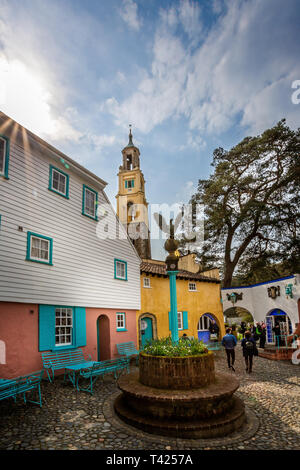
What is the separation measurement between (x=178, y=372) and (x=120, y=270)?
8.35 metres

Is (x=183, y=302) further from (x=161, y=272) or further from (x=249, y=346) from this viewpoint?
(x=249, y=346)

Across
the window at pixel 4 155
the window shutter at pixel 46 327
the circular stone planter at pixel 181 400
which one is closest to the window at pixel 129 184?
the window at pixel 4 155

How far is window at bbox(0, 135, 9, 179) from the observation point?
28.9 feet

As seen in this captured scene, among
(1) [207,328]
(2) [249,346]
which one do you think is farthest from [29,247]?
(1) [207,328]

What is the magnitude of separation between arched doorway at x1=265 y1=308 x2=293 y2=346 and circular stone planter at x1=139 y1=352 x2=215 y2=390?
16470mm

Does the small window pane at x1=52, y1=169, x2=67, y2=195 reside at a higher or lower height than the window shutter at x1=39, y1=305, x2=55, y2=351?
higher

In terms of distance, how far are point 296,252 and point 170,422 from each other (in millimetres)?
24226

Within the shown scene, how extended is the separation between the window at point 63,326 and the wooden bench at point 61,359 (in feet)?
1.27

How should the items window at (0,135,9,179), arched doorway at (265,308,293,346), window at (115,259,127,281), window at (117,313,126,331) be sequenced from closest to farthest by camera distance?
window at (0,135,9,179) → window at (117,313,126,331) → window at (115,259,127,281) → arched doorway at (265,308,293,346)

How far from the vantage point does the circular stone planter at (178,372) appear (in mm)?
6141

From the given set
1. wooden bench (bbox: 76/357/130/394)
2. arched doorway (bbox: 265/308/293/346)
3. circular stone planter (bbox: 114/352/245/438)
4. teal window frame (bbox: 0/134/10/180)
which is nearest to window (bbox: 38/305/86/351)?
wooden bench (bbox: 76/357/130/394)

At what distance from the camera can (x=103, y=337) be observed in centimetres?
1288

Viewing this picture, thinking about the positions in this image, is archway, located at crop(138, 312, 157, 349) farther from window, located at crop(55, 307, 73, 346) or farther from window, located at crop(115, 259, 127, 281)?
window, located at crop(55, 307, 73, 346)

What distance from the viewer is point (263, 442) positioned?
4926 millimetres
